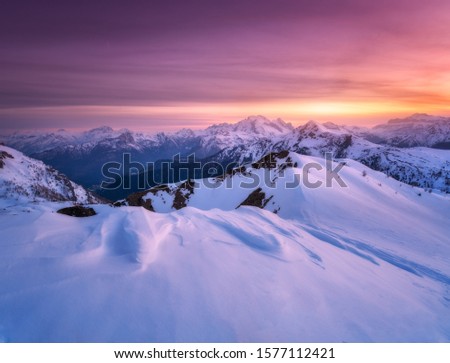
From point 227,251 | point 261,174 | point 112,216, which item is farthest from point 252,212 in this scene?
point 261,174

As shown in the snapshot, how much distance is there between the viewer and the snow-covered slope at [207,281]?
489 centimetres

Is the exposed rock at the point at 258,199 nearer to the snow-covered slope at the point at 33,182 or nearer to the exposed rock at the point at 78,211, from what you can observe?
the exposed rock at the point at 78,211

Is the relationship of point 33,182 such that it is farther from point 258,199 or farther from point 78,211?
point 78,211

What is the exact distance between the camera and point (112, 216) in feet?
33.8

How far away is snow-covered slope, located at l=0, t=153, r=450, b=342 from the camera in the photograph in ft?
16.1

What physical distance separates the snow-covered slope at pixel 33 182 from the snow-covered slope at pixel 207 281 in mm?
109755

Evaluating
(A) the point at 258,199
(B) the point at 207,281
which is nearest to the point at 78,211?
(B) the point at 207,281

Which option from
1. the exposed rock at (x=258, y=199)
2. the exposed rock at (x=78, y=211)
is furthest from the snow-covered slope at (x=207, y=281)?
the exposed rock at (x=258, y=199)

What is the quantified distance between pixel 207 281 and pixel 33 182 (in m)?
144

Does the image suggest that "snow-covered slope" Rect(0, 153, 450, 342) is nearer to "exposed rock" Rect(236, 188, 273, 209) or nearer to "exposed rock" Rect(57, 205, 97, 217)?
"exposed rock" Rect(57, 205, 97, 217)

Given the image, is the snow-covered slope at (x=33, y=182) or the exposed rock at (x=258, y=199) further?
the snow-covered slope at (x=33, y=182)

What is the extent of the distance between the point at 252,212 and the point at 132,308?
30.9ft

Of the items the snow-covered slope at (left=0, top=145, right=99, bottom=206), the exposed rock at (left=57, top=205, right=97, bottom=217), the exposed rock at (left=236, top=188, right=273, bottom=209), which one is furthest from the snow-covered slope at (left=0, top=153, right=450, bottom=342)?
the snow-covered slope at (left=0, top=145, right=99, bottom=206)

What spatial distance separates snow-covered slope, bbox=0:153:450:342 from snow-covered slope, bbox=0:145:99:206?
360 ft
